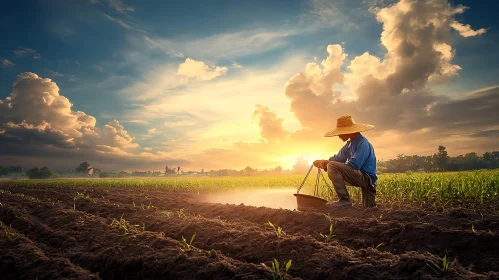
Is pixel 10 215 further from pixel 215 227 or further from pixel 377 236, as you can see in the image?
pixel 377 236

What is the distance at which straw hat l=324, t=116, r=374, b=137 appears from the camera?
7.82m

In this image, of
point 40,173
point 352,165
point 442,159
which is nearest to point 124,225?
point 352,165

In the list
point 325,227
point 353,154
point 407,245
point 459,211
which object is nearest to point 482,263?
point 407,245

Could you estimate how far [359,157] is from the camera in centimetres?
775

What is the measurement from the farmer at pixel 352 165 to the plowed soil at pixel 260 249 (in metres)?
0.88

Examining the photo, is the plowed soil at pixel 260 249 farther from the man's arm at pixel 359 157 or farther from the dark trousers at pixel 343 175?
the man's arm at pixel 359 157

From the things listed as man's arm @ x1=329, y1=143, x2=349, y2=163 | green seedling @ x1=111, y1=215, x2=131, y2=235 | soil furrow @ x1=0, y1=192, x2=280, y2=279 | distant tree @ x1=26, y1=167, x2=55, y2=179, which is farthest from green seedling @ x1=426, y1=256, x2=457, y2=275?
distant tree @ x1=26, y1=167, x2=55, y2=179

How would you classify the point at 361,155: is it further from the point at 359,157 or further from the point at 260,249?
the point at 260,249

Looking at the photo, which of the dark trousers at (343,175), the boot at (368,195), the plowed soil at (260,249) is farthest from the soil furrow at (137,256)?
the boot at (368,195)

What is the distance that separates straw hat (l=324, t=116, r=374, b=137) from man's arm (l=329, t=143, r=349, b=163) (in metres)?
0.54

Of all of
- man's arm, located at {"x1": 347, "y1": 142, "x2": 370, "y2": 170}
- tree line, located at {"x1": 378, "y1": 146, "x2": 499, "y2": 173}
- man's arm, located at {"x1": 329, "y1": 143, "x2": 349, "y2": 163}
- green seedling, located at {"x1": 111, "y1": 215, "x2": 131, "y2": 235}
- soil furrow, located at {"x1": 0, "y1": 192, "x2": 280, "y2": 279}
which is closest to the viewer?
soil furrow, located at {"x1": 0, "y1": 192, "x2": 280, "y2": 279}

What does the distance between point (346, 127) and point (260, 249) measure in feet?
14.7

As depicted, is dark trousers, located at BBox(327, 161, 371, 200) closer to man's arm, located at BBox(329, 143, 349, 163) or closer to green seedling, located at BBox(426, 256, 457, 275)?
man's arm, located at BBox(329, 143, 349, 163)

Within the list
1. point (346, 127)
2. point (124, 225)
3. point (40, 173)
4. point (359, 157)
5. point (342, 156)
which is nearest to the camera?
point (124, 225)
